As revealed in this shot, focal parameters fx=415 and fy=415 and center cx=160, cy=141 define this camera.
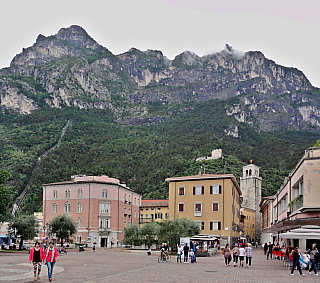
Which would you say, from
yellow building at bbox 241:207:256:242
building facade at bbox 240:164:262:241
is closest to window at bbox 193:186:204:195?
yellow building at bbox 241:207:256:242

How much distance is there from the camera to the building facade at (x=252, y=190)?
4560 inches

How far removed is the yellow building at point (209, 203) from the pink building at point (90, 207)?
13271 millimetres

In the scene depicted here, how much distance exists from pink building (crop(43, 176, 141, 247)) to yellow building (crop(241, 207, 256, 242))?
41.7m

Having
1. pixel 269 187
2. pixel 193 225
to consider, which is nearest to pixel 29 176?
pixel 269 187

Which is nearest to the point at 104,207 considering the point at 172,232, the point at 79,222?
the point at 79,222

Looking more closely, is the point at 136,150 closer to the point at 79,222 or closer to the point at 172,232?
the point at 79,222

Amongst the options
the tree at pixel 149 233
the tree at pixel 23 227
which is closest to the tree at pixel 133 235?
the tree at pixel 149 233

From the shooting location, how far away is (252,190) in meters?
116

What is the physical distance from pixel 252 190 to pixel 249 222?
10504mm

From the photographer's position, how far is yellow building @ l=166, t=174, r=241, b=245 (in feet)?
191

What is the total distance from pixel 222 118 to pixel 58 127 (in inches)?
2947

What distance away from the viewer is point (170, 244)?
155ft

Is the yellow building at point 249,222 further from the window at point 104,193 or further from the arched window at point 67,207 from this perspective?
the arched window at point 67,207

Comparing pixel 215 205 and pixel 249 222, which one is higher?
pixel 215 205
